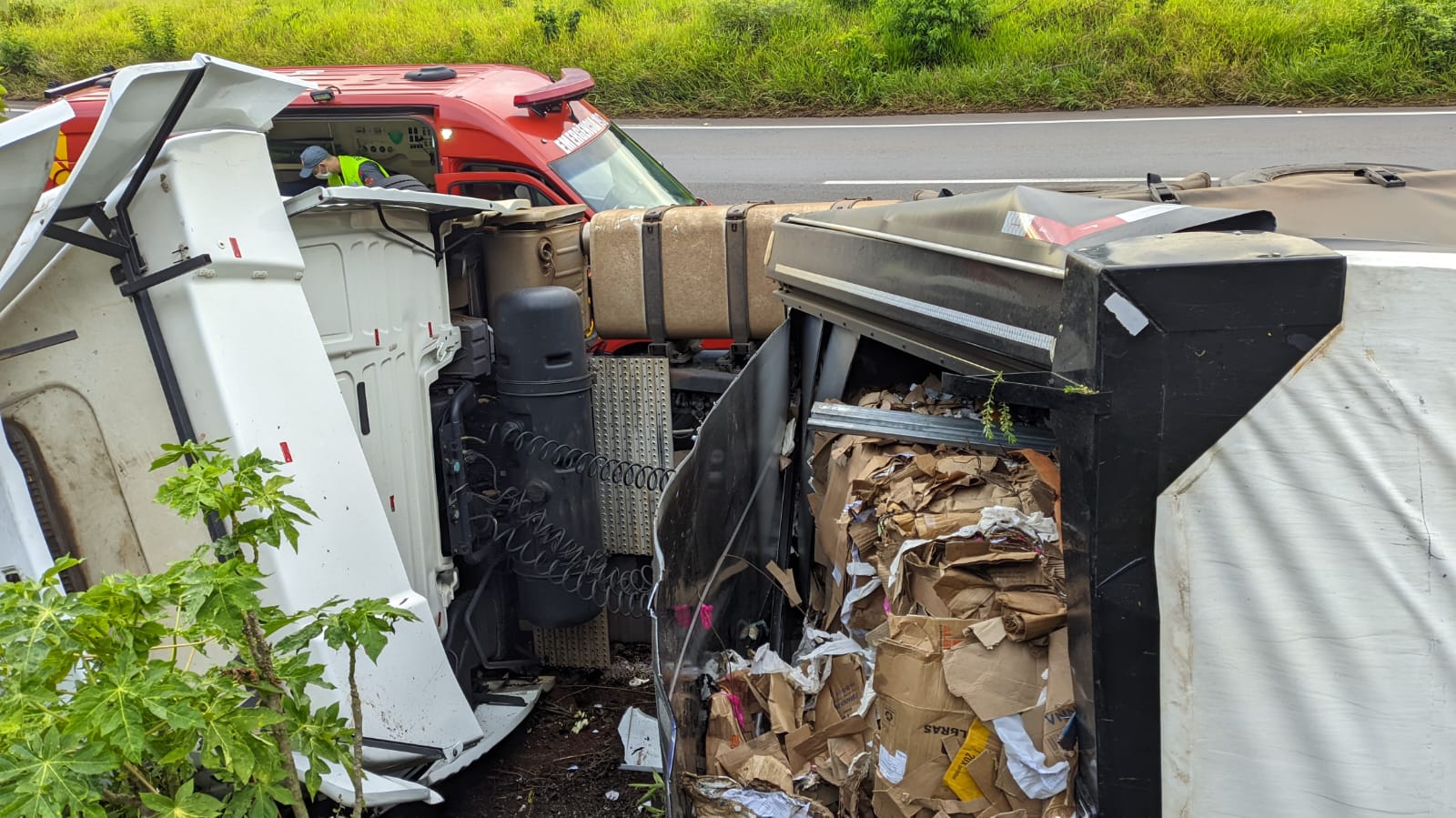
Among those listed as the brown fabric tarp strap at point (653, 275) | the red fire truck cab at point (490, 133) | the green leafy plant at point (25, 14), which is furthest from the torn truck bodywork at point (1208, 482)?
the green leafy plant at point (25, 14)

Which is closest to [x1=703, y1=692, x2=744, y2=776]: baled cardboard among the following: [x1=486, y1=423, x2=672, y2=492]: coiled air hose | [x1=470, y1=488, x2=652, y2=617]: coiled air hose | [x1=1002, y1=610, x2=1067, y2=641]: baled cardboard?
[x1=1002, y1=610, x2=1067, y2=641]: baled cardboard

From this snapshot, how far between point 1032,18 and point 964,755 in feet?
43.6

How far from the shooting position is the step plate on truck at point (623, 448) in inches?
161

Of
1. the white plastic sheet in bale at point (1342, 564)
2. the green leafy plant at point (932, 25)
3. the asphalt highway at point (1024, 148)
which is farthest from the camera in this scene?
the green leafy plant at point (932, 25)

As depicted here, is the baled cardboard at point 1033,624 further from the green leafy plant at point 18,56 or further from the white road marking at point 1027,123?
the green leafy plant at point 18,56

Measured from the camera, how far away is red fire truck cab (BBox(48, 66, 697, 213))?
5.72m

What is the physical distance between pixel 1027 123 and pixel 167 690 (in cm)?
1184

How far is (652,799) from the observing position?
3357mm

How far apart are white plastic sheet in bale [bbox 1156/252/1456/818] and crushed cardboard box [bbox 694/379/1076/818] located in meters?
0.48

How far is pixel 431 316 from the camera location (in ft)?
11.8

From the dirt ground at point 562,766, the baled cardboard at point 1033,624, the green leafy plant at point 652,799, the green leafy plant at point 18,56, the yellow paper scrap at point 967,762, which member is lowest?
the dirt ground at point 562,766

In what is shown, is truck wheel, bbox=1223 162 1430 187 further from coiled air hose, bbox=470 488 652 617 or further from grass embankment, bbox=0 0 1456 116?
grass embankment, bbox=0 0 1456 116

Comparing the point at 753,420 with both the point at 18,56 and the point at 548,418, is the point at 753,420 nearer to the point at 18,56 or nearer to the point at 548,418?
the point at 548,418

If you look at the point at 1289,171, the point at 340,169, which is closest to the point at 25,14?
the point at 340,169
